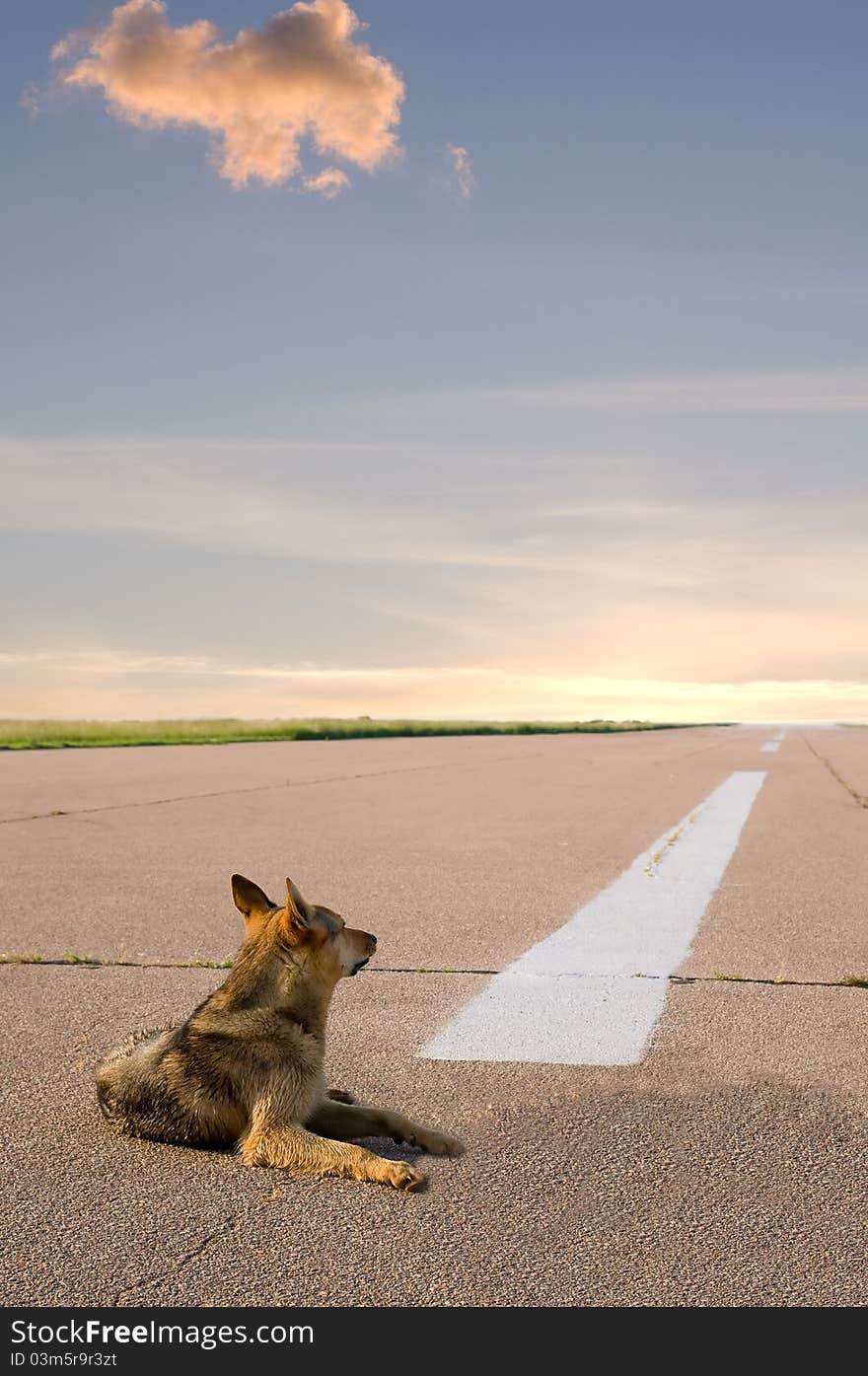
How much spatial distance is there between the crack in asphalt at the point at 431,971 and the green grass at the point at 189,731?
31.8 m

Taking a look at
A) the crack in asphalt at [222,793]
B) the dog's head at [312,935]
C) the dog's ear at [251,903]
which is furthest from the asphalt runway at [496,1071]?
the crack in asphalt at [222,793]

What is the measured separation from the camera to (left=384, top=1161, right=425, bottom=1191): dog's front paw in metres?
3.79

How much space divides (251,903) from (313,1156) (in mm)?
821

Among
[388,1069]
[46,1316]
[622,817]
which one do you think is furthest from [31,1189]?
[622,817]

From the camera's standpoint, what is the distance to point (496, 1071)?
16.6ft

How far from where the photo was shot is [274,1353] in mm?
2920

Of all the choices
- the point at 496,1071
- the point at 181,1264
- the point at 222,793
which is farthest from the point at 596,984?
the point at 222,793

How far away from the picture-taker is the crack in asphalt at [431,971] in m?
6.79

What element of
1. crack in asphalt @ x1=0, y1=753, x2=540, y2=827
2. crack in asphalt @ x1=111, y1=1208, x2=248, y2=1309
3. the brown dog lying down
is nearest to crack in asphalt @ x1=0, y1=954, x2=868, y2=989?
the brown dog lying down

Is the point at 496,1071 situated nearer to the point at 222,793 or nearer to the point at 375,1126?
A: the point at 375,1126

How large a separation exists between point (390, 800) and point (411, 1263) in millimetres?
15267

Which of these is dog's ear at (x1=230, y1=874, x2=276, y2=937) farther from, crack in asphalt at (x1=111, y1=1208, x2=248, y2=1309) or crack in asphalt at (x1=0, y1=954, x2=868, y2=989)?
Answer: crack in asphalt at (x1=0, y1=954, x2=868, y2=989)

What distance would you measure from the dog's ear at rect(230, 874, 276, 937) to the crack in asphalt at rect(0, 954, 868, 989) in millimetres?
2726

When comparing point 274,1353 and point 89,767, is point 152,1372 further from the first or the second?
point 89,767
